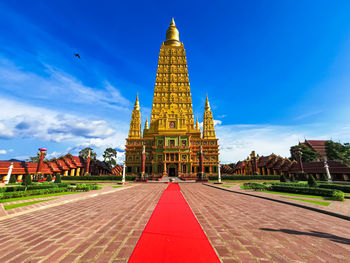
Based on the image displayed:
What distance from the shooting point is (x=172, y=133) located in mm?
47125

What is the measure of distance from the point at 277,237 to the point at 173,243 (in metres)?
3.04

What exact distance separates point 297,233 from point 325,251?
43.5 inches

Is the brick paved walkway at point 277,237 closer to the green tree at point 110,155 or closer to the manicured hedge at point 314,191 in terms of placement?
the manicured hedge at point 314,191

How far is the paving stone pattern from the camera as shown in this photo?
3.23 m

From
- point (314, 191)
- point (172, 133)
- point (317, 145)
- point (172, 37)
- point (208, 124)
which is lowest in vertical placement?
point (314, 191)

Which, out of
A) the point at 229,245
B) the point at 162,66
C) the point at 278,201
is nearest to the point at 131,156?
the point at 162,66

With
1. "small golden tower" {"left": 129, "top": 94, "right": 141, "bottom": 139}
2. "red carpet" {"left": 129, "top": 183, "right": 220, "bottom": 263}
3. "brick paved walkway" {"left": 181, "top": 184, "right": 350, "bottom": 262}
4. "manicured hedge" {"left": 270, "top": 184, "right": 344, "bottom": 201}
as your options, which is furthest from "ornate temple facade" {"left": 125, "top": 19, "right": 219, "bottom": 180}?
"red carpet" {"left": 129, "top": 183, "right": 220, "bottom": 263}

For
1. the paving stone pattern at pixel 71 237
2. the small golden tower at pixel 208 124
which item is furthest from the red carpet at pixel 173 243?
the small golden tower at pixel 208 124

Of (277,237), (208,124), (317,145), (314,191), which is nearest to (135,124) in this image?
(208,124)

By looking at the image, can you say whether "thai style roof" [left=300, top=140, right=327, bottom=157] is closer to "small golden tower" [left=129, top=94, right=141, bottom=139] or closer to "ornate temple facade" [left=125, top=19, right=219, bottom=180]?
"ornate temple facade" [left=125, top=19, right=219, bottom=180]

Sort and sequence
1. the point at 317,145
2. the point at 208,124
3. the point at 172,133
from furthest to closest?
the point at 208,124
the point at 317,145
the point at 172,133

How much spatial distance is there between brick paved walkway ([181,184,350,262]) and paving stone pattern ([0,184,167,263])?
2.39 m

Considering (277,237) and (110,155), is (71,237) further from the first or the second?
(110,155)

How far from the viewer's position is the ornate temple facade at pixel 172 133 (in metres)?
44.1
